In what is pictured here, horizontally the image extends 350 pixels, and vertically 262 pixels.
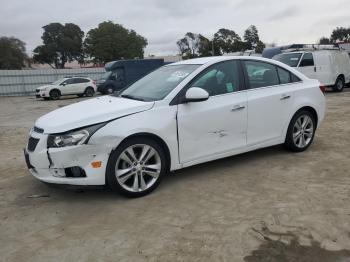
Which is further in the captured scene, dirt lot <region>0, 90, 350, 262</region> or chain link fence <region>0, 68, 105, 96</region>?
chain link fence <region>0, 68, 105, 96</region>

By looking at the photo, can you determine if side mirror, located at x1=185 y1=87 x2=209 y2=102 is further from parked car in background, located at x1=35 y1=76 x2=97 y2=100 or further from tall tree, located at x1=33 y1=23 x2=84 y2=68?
tall tree, located at x1=33 y1=23 x2=84 y2=68

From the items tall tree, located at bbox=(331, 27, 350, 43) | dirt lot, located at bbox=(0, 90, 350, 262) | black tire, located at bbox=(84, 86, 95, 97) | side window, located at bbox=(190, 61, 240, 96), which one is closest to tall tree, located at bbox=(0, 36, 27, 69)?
black tire, located at bbox=(84, 86, 95, 97)

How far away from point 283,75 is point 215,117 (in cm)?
160

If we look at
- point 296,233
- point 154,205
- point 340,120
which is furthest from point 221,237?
point 340,120

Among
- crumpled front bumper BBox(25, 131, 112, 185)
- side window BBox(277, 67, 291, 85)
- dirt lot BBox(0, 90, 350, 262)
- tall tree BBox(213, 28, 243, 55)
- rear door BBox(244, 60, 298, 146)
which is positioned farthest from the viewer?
tall tree BBox(213, 28, 243, 55)

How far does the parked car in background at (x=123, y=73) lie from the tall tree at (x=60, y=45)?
168 ft

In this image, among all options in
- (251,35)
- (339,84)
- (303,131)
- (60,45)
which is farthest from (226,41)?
(303,131)

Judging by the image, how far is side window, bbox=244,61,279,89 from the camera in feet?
19.1

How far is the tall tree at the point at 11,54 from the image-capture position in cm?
6869

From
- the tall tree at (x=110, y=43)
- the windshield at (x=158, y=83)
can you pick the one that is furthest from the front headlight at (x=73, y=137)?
the tall tree at (x=110, y=43)

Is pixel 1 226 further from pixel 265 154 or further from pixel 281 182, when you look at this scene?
pixel 265 154

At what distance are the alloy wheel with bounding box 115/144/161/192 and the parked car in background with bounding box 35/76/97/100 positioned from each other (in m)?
23.3

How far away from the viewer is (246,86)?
5711mm

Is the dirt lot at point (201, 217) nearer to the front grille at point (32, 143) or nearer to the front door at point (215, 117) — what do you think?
the front door at point (215, 117)
